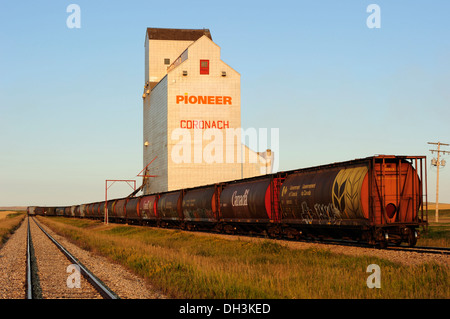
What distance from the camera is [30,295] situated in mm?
11000

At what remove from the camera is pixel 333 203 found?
17.8 metres

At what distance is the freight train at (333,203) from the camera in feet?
53.9

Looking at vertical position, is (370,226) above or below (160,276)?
above

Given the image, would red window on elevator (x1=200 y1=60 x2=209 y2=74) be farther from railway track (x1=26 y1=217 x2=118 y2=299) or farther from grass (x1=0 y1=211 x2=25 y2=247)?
railway track (x1=26 y1=217 x2=118 y2=299)

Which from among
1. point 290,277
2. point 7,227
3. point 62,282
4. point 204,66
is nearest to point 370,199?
point 290,277

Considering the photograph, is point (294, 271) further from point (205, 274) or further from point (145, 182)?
point (145, 182)

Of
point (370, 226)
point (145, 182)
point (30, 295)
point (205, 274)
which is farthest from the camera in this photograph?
point (145, 182)

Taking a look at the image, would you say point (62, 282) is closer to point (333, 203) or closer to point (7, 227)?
point (333, 203)

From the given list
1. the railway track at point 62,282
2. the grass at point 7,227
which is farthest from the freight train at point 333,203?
the grass at point 7,227

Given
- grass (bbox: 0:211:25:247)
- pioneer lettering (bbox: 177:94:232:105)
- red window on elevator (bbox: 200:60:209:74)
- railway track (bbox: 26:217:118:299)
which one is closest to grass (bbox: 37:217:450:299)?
railway track (bbox: 26:217:118:299)

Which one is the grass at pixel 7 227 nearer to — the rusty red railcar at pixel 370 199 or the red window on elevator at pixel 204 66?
the rusty red railcar at pixel 370 199
